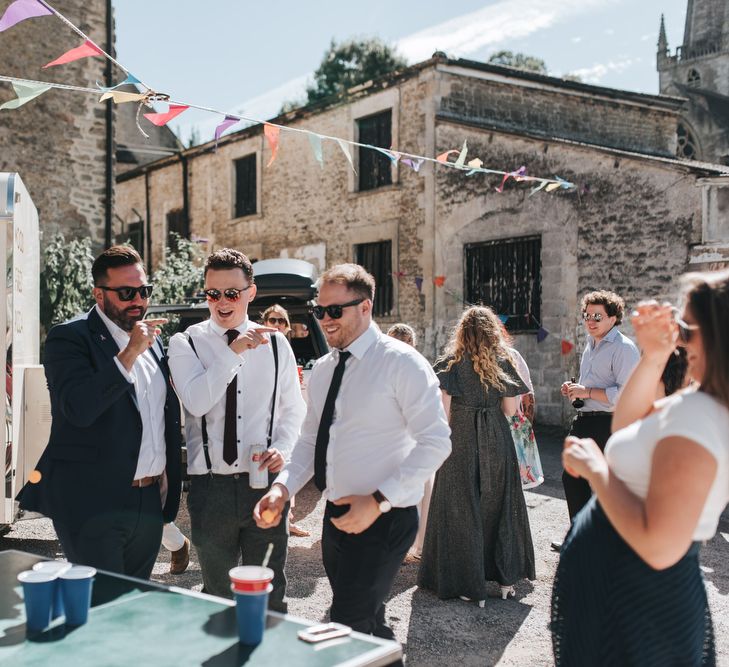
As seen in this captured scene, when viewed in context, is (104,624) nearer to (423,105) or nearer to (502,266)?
(502,266)

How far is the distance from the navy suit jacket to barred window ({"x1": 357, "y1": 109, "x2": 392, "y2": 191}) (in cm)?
1314

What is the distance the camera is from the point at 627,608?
6.59 feet

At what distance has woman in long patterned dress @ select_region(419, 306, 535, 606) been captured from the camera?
16.5 ft

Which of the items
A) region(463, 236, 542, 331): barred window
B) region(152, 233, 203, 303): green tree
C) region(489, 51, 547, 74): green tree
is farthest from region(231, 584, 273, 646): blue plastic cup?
region(489, 51, 547, 74): green tree

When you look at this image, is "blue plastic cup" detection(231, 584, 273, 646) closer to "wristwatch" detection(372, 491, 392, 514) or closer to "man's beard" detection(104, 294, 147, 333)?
"wristwatch" detection(372, 491, 392, 514)

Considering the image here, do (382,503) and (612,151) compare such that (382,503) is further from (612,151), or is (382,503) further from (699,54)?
(699,54)

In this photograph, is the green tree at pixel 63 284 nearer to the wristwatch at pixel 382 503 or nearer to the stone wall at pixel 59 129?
the stone wall at pixel 59 129

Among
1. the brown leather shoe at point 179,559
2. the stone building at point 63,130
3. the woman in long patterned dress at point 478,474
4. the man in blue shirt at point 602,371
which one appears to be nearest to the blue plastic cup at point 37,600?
the brown leather shoe at point 179,559

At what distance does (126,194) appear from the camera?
945 inches

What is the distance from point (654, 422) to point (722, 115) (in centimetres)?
3774

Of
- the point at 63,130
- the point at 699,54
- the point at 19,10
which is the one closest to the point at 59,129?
the point at 63,130

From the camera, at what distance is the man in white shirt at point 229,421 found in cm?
329

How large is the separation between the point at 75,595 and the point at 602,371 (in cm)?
423

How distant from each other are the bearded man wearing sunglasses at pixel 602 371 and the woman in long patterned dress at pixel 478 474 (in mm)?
512
